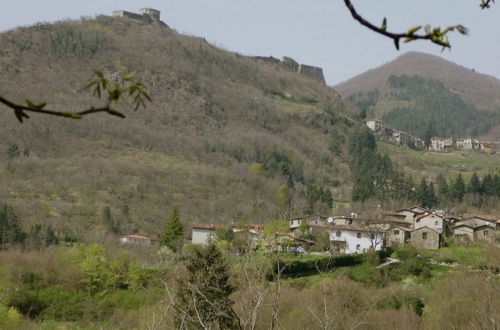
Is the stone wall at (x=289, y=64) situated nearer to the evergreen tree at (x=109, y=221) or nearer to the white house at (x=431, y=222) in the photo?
the evergreen tree at (x=109, y=221)

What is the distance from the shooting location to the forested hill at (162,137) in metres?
67.9

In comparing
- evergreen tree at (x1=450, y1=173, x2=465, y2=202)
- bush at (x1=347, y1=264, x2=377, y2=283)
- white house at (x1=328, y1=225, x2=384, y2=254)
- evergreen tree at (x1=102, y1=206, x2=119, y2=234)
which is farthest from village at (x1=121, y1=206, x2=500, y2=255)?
evergreen tree at (x1=450, y1=173, x2=465, y2=202)

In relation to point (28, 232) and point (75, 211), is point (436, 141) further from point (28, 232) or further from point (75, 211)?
point (28, 232)

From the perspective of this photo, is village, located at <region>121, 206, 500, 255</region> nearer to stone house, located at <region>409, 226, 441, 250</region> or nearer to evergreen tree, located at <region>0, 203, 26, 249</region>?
stone house, located at <region>409, 226, 441, 250</region>

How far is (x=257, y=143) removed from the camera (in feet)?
342

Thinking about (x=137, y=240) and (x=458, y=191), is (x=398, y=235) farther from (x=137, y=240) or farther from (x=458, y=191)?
(x=458, y=191)

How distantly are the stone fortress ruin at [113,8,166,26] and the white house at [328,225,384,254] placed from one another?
104 metres

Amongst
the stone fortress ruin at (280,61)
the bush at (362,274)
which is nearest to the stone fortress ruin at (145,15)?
the stone fortress ruin at (280,61)

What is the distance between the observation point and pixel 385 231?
Answer: 4878 centimetres

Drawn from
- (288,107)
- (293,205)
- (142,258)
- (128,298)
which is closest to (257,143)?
(288,107)

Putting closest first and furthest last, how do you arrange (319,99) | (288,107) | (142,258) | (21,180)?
(142,258) < (21,180) < (288,107) < (319,99)

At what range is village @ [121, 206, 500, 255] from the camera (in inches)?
1834

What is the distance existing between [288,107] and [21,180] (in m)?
66.1


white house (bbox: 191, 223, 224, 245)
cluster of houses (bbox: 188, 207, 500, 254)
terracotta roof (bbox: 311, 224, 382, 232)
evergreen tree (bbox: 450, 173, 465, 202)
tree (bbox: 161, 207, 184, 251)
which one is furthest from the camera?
evergreen tree (bbox: 450, 173, 465, 202)
